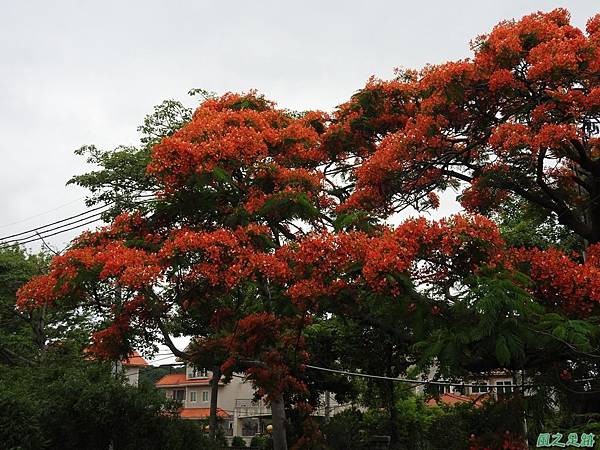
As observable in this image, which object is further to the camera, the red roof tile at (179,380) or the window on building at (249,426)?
the red roof tile at (179,380)

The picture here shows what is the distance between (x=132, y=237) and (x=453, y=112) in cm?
502

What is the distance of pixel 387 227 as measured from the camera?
7.22 metres

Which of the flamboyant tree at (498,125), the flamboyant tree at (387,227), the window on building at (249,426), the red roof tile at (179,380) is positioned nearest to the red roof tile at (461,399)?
the flamboyant tree at (387,227)

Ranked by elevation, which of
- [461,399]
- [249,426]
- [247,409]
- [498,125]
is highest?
[498,125]

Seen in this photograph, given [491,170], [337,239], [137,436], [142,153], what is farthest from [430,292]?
[142,153]

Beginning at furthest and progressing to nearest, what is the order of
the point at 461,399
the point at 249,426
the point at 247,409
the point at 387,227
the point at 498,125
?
the point at 247,409
the point at 249,426
the point at 461,399
the point at 498,125
the point at 387,227

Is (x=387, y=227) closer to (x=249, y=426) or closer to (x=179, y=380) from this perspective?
(x=249, y=426)

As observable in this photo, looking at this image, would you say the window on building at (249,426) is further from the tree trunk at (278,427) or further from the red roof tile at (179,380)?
the tree trunk at (278,427)

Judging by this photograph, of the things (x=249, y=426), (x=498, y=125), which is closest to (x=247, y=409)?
(x=249, y=426)

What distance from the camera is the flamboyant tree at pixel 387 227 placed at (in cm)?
636

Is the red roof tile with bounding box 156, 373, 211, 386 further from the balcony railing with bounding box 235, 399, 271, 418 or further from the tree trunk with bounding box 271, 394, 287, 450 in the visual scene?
the tree trunk with bounding box 271, 394, 287, 450

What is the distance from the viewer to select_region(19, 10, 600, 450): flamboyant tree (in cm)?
636

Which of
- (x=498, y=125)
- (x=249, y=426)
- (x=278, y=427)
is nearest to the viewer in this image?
(x=498, y=125)

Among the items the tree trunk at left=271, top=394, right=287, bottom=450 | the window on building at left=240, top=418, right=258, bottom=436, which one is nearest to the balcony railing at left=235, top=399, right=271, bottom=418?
the window on building at left=240, top=418, right=258, bottom=436
